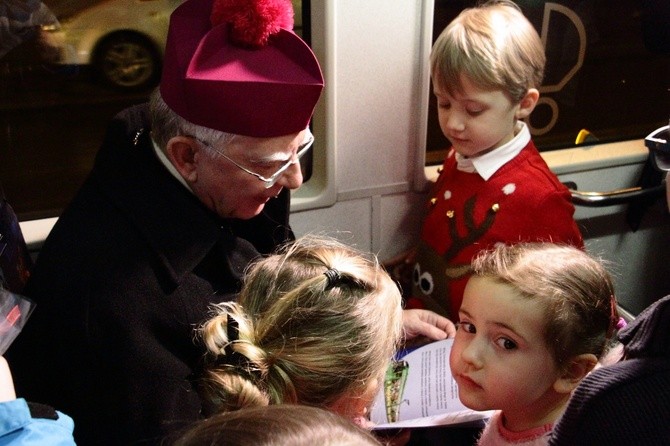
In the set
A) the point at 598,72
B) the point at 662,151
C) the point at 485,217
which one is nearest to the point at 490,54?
the point at 485,217

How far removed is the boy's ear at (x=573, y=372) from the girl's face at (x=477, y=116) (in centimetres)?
84

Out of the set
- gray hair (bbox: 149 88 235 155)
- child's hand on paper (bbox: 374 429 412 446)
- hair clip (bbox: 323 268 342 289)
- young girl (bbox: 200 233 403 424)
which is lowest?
child's hand on paper (bbox: 374 429 412 446)

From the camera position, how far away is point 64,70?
2186 millimetres

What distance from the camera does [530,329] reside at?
1353 millimetres

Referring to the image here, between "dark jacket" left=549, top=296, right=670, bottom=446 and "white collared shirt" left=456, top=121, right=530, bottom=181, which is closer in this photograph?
"dark jacket" left=549, top=296, right=670, bottom=446

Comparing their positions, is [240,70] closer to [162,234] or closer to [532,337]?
[162,234]

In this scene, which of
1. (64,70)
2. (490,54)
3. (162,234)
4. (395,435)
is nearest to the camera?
(162,234)

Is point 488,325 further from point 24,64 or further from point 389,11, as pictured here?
point 24,64

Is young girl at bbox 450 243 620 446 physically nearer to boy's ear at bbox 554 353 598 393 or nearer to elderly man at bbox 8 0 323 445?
boy's ear at bbox 554 353 598 393

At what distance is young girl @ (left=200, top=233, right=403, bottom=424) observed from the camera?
3.94 ft

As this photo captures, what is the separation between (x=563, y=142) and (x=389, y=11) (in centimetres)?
111

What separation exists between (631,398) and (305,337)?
630 mm

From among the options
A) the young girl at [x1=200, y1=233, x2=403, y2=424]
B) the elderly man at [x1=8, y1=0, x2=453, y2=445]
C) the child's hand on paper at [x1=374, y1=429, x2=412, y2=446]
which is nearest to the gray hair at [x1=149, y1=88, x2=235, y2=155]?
the elderly man at [x1=8, y1=0, x2=453, y2=445]

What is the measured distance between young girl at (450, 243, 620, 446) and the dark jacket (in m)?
0.53
